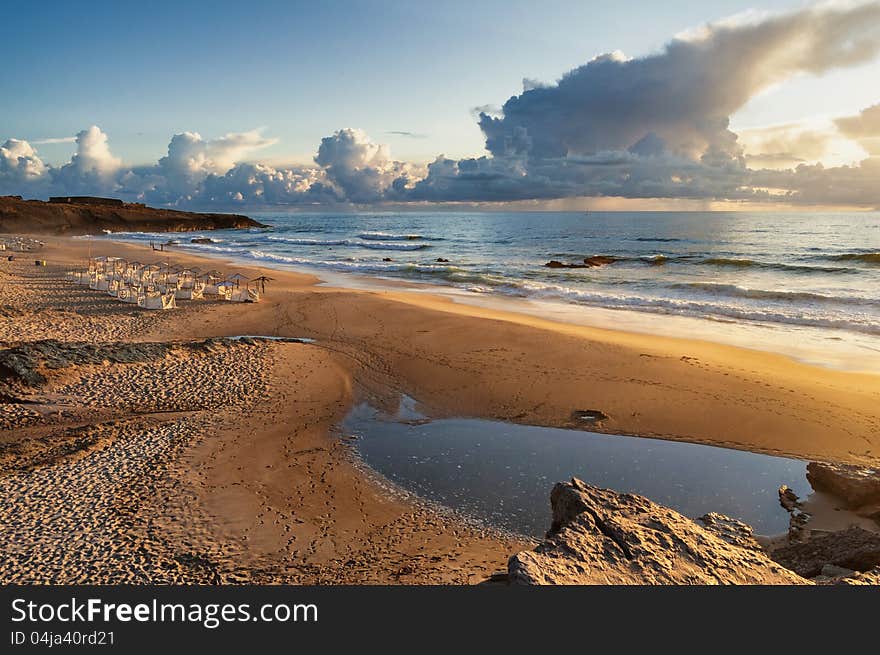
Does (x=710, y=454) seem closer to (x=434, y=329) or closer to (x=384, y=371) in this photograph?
(x=384, y=371)

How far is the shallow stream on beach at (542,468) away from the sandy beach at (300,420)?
Answer: 0.43 metres

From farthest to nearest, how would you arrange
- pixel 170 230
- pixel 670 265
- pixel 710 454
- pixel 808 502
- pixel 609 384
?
pixel 170 230 < pixel 670 265 < pixel 609 384 < pixel 710 454 < pixel 808 502

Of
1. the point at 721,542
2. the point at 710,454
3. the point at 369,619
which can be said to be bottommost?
the point at 710,454

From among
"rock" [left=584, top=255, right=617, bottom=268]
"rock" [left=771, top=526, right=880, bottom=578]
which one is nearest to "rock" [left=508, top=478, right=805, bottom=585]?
"rock" [left=771, top=526, right=880, bottom=578]

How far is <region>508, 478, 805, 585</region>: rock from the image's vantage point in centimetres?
429

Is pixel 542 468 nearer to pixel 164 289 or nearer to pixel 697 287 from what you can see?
pixel 164 289

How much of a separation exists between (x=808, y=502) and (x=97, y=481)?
9.92m

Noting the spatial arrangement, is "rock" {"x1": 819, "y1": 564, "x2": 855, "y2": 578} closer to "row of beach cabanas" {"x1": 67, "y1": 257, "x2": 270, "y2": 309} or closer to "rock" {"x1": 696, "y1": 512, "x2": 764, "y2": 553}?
"rock" {"x1": 696, "y1": 512, "x2": 764, "y2": 553}

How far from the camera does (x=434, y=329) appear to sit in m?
17.7

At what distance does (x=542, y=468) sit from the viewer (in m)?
8.69

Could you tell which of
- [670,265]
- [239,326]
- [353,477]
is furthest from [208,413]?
[670,265]

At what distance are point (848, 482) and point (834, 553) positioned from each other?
228 cm

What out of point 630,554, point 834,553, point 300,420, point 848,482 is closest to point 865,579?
point 834,553

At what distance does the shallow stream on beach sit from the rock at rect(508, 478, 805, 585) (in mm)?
1964
